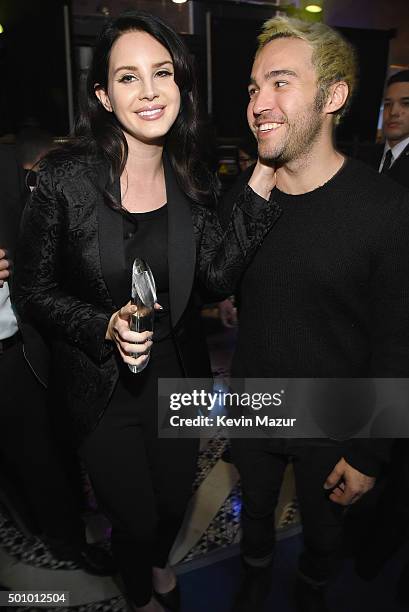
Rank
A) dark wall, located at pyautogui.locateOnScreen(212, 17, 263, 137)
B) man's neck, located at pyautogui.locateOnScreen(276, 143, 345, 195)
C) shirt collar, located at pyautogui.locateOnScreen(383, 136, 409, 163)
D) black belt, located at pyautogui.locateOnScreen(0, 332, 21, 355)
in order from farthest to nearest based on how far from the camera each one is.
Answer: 1. dark wall, located at pyautogui.locateOnScreen(212, 17, 263, 137)
2. shirt collar, located at pyautogui.locateOnScreen(383, 136, 409, 163)
3. black belt, located at pyautogui.locateOnScreen(0, 332, 21, 355)
4. man's neck, located at pyautogui.locateOnScreen(276, 143, 345, 195)

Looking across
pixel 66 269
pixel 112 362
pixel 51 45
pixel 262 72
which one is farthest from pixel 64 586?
pixel 51 45

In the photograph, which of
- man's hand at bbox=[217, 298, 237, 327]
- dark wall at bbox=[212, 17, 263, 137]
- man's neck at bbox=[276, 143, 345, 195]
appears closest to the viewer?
man's neck at bbox=[276, 143, 345, 195]

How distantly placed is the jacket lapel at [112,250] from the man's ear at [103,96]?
0.84 feet

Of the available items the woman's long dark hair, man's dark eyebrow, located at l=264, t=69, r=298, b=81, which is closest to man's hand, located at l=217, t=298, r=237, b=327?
the woman's long dark hair

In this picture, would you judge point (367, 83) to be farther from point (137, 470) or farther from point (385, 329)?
point (137, 470)

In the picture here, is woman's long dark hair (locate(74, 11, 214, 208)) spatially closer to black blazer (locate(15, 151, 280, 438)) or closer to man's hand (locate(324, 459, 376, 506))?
black blazer (locate(15, 151, 280, 438))

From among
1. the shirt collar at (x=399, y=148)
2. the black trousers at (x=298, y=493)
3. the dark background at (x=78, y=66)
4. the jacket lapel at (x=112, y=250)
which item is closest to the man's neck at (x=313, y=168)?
the jacket lapel at (x=112, y=250)

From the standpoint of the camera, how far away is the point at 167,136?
65.1 inches

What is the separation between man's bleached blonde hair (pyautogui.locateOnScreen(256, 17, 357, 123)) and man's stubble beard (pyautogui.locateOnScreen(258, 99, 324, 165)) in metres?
0.04

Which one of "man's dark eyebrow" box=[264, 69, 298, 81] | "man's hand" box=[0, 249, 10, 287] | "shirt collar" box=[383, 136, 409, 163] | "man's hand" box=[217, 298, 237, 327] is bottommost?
"man's hand" box=[217, 298, 237, 327]

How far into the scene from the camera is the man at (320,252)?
4.51 feet

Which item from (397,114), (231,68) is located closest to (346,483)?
(397,114)

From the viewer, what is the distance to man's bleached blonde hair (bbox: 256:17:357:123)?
1422mm

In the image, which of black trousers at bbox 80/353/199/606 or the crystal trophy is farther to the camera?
black trousers at bbox 80/353/199/606
